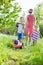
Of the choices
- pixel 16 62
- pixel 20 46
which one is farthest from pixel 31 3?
pixel 16 62

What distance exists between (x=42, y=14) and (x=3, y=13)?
12.6m

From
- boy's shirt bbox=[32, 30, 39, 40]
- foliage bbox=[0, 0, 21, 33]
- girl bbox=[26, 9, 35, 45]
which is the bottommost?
boy's shirt bbox=[32, 30, 39, 40]

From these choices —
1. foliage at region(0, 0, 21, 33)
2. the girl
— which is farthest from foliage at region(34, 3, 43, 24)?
foliage at region(0, 0, 21, 33)

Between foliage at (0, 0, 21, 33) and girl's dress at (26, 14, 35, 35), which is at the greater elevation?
foliage at (0, 0, 21, 33)

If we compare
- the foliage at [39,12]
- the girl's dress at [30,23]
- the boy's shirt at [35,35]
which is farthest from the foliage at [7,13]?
the foliage at [39,12]

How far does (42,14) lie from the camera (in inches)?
691

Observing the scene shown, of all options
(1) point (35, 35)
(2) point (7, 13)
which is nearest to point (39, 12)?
(1) point (35, 35)

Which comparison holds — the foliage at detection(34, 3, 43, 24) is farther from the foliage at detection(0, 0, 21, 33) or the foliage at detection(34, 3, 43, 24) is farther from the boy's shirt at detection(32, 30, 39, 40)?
the foliage at detection(0, 0, 21, 33)

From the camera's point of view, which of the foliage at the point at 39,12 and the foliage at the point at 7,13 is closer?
the foliage at the point at 7,13

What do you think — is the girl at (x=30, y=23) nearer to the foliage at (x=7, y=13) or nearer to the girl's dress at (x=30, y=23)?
the girl's dress at (x=30, y=23)

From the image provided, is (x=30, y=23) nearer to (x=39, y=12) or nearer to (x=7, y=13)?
(x=7, y=13)

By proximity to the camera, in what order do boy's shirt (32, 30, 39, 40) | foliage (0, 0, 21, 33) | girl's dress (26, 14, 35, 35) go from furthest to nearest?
boy's shirt (32, 30, 39, 40)
girl's dress (26, 14, 35, 35)
foliage (0, 0, 21, 33)

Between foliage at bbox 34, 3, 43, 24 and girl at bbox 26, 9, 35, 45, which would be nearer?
girl at bbox 26, 9, 35, 45

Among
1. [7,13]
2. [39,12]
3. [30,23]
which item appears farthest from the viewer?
[39,12]
